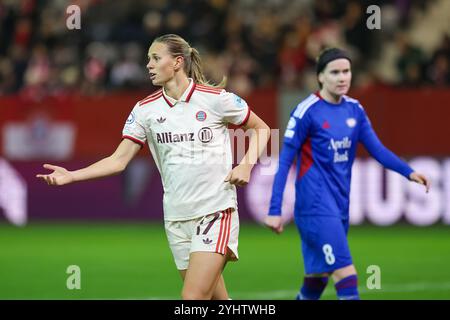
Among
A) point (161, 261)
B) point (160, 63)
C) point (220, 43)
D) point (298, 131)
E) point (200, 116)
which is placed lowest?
point (161, 261)

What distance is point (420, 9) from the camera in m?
22.2

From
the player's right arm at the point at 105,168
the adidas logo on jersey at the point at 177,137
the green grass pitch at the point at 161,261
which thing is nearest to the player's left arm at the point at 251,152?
the adidas logo on jersey at the point at 177,137

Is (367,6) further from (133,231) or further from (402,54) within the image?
(133,231)

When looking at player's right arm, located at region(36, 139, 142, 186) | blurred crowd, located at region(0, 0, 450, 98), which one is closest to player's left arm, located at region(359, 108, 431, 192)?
player's right arm, located at region(36, 139, 142, 186)

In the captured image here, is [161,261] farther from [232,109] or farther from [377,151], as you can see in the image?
[232,109]

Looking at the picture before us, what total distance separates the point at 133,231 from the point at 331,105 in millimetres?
9867

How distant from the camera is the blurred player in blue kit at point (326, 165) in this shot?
930cm

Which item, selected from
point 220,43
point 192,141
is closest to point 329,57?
point 192,141

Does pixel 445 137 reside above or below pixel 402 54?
below

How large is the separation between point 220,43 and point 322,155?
1296 cm

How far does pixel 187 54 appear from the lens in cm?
864
